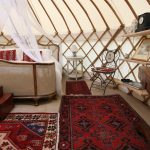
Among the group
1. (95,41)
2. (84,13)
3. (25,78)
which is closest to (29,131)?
A: (25,78)

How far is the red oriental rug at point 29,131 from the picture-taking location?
5.41 ft

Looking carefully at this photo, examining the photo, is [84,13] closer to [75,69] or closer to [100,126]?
[75,69]

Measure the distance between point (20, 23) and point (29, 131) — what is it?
151 cm

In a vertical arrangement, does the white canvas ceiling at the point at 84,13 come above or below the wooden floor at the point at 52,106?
above

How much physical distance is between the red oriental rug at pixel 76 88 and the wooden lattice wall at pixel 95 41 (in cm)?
58

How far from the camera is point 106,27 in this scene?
382 centimetres

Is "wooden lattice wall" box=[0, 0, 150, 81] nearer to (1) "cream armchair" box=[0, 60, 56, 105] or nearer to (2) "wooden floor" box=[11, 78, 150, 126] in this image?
(2) "wooden floor" box=[11, 78, 150, 126]

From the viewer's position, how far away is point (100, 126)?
2.02 m

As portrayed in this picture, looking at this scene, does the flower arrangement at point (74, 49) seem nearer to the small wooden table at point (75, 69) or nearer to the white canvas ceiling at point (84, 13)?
the small wooden table at point (75, 69)

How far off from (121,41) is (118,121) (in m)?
1.91

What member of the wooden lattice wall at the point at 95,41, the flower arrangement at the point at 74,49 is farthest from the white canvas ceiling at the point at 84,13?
the flower arrangement at the point at 74,49

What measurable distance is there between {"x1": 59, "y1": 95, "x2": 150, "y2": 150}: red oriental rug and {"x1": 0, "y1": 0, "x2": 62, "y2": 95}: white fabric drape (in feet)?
3.14

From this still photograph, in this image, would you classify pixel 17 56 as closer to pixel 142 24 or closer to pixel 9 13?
pixel 9 13

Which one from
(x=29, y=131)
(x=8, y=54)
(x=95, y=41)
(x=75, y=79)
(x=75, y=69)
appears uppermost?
(x=95, y=41)
